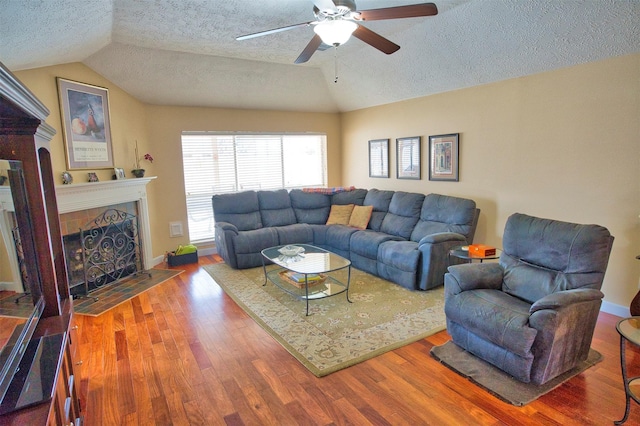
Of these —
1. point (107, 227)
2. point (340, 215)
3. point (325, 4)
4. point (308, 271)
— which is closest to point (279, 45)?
point (325, 4)

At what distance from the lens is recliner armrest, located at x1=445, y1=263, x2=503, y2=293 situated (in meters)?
2.88

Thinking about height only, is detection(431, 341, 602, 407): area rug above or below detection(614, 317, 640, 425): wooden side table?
below

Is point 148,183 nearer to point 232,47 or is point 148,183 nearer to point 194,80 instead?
point 194,80

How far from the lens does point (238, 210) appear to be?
556 cm

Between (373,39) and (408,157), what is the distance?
9.49ft

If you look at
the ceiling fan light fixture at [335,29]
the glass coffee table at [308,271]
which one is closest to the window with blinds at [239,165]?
the glass coffee table at [308,271]

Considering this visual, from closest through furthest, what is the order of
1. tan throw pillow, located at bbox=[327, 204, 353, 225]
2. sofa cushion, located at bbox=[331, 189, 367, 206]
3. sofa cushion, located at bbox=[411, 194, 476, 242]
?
sofa cushion, located at bbox=[411, 194, 476, 242], tan throw pillow, located at bbox=[327, 204, 353, 225], sofa cushion, located at bbox=[331, 189, 367, 206]

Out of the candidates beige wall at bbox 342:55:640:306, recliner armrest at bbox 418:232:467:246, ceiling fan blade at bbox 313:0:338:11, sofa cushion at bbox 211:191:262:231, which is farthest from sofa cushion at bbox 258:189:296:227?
ceiling fan blade at bbox 313:0:338:11

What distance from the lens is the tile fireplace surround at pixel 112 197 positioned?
396 centimetres

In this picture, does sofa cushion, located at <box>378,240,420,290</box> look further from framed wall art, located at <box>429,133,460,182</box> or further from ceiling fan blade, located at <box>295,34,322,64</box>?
ceiling fan blade, located at <box>295,34,322,64</box>

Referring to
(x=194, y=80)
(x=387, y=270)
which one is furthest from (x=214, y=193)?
(x=387, y=270)

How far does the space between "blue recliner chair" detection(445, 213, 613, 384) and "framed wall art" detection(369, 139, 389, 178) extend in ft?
9.73

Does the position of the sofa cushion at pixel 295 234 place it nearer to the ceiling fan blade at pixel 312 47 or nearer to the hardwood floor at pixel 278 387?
the hardwood floor at pixel 278 387

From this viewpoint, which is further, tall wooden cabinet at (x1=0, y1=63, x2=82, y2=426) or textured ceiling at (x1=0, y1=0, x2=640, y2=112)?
textured ceiling at (x1=0, y1=0, x2=640, y2=112)
